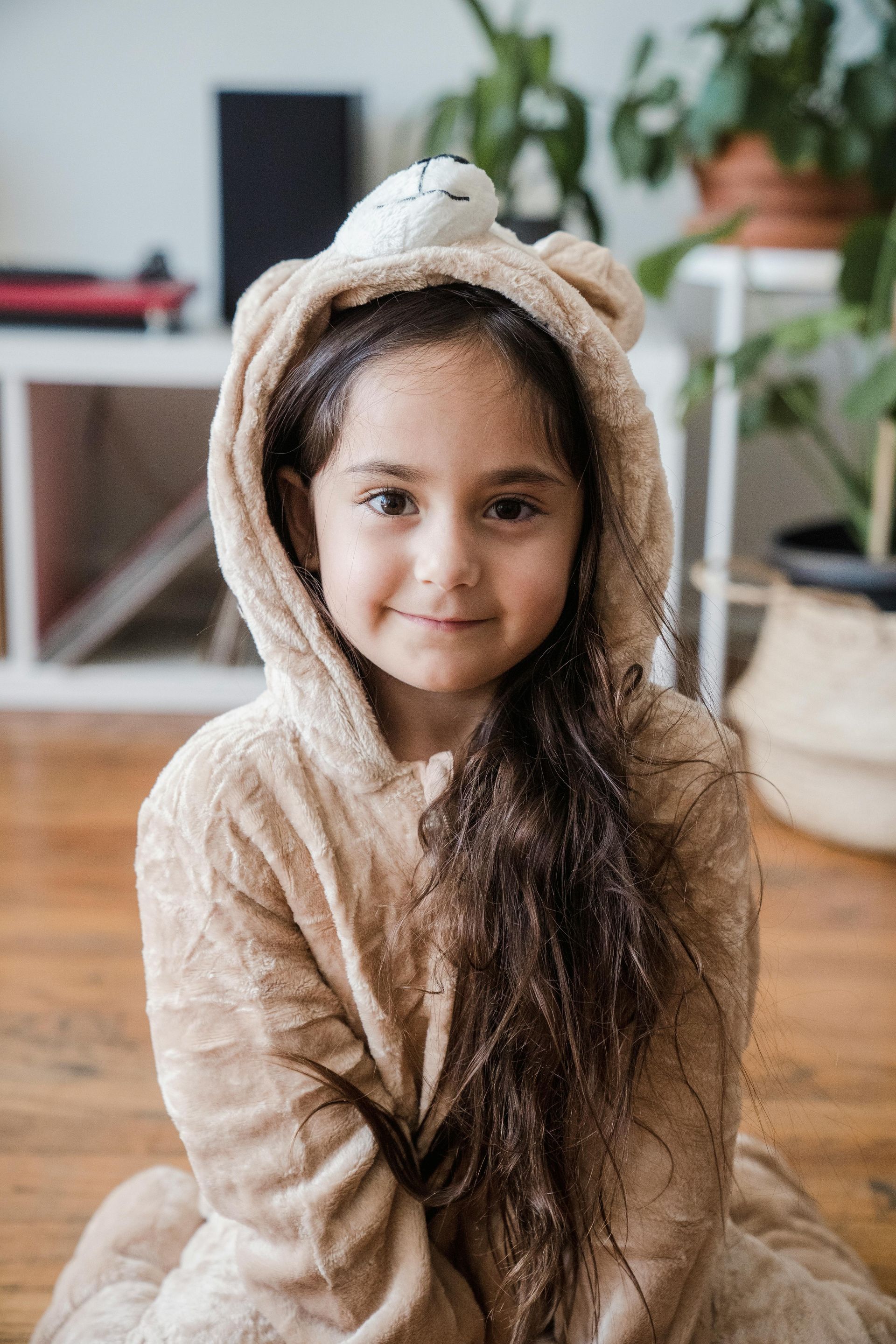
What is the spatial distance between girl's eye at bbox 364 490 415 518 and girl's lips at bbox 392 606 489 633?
6 cm

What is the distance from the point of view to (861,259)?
1689 millimetres

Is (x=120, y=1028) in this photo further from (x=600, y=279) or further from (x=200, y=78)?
(x=200, y=78)

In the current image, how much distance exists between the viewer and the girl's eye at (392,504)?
75 cm

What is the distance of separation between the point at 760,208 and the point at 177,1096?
5.15 ft

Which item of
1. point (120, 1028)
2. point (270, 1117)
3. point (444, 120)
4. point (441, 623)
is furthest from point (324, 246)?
point (270, 1117)

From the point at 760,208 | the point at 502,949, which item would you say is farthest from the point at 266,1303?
the point at 760,208

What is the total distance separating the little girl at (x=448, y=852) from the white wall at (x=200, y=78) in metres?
1.65

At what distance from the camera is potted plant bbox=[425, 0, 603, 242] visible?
75.5 inches

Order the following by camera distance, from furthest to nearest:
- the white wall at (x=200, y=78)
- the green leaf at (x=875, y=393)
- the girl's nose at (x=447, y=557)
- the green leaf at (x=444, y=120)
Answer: the white wall at (x=200, y=78)
the green leaf at (x=444, y=120)
the green leaf at (x=875, y=393)
the girl's nose at (x=447, y=557)

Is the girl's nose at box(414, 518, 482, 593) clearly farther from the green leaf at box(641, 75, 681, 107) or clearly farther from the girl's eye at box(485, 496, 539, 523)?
the green leaf at box(641, 75, 681, 107)

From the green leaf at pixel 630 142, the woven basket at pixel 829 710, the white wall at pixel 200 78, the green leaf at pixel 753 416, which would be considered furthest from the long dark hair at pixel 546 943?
the white wall at pixel 200 78

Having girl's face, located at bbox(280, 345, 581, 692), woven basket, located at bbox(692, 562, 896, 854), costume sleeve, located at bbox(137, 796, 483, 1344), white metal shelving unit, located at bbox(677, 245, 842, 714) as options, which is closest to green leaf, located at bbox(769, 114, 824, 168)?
white metal shelving unit, located at bbox(677, 245, 842, 714)

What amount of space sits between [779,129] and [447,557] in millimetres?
1347

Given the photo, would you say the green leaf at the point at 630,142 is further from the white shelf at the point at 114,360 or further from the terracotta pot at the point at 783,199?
the white shelf at the point at 114,360
